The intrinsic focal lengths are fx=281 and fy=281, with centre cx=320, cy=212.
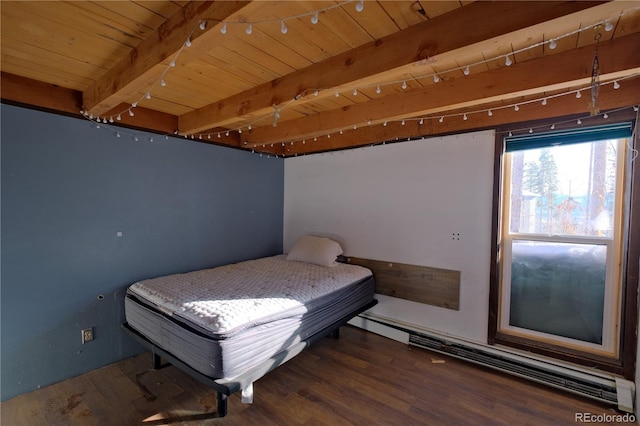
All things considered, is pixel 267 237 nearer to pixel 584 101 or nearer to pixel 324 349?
pixel 324 349

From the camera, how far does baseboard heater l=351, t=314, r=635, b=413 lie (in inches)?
76.8

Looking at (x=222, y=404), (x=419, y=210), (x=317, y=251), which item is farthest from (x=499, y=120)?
(x=222, y=404)

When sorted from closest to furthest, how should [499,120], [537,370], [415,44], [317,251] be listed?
1. [415,44]
2. [537,370]
3. [499,120]
4. [317,251]

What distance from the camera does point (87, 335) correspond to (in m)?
2.30

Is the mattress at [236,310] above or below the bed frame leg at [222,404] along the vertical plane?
above

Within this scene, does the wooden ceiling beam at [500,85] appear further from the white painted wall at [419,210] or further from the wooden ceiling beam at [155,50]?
the wooden ceiling beam at [155,50]

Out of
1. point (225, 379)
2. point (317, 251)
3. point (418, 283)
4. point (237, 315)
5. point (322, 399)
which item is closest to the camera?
point (225, 379)

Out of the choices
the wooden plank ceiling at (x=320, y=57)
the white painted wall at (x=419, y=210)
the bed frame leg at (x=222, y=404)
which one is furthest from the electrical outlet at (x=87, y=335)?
the white painted wall at (x=419, y=210)

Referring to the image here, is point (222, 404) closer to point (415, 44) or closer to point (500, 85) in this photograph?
point (415, 44)

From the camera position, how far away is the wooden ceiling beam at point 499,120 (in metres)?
1.98

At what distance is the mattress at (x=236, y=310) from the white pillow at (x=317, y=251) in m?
0.27

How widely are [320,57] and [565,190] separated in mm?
2202

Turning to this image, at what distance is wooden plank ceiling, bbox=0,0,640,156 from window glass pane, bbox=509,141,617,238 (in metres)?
0.34

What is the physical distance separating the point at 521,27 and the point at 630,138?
1657mm
